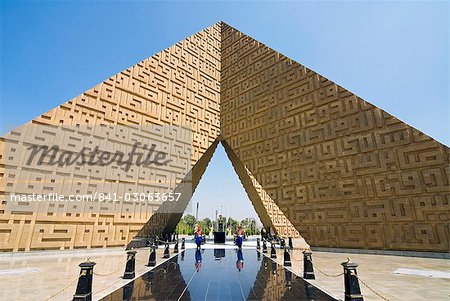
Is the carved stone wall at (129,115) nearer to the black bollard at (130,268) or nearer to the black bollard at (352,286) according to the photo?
the black bollard at (130,268)

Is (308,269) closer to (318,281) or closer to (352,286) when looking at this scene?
(318,281)

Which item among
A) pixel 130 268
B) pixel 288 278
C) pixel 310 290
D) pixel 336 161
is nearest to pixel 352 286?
pixel 310 290

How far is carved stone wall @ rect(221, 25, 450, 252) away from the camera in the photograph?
30.6 ft

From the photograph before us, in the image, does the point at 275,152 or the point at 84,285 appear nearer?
the point at 84,285

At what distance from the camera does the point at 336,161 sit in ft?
38.1

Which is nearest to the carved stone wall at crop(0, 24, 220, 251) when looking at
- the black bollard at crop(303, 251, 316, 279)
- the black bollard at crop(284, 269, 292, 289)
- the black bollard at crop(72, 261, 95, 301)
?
the black bollard at crop(72, 261, 95, 301)

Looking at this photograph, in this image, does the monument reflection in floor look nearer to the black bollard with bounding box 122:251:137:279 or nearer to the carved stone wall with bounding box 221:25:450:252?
the black bollard with bounding box 122:251:137:279

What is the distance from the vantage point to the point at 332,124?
1209 centimetres

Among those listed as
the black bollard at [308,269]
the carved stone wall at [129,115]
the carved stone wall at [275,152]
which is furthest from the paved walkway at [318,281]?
the carved stone wall at [275,152]

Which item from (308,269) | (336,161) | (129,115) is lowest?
(308,269)

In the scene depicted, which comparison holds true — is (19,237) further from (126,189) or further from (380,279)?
(380,279)

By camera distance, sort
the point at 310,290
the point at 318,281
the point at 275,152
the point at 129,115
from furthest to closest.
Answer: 1. the point at 275,152
2. the point at 129,115
3. the point at 318,281
4. the point at 310,290

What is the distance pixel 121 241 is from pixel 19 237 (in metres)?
3.76

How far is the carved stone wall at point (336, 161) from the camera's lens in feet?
30.6
